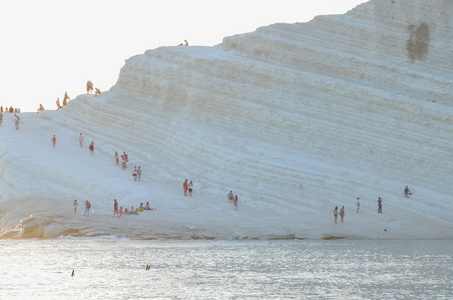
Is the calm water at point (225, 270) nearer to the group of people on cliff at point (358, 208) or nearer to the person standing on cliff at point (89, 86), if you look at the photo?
the group of people on cliff at point (358, 208)

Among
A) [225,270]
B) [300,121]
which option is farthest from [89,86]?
[225,270]

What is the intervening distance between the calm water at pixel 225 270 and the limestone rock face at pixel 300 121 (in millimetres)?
6421

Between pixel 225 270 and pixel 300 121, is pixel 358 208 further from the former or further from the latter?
pixel 225 270

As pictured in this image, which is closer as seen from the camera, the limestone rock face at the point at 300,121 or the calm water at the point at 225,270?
the calm water at the point at 225,270

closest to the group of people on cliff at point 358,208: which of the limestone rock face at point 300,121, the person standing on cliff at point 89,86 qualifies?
the limestone rock face at point 300,121

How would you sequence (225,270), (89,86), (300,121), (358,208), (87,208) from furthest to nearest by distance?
1. (89,86)
2. (300,121)
3. (358,208)
4. (87,208)
5. (225,270)

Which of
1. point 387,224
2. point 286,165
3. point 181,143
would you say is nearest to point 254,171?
point 286,165

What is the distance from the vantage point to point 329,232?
3194 centimetres

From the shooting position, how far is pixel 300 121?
41125mm

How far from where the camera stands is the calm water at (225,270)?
16.8m

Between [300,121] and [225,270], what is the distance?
21739 millimetres

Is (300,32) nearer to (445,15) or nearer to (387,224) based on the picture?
(445,15)

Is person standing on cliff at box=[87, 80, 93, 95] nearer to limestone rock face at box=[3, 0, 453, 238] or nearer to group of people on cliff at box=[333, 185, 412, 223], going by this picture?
limestone rock face at box=[3, 0, 453, 238]

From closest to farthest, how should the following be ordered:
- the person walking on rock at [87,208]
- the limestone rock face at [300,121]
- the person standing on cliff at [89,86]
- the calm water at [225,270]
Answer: the calm water at [225,270] < the person walking on rock at [87,208] < the limestone rock face at [300,121] < the person standing on cliff at [89,86]
